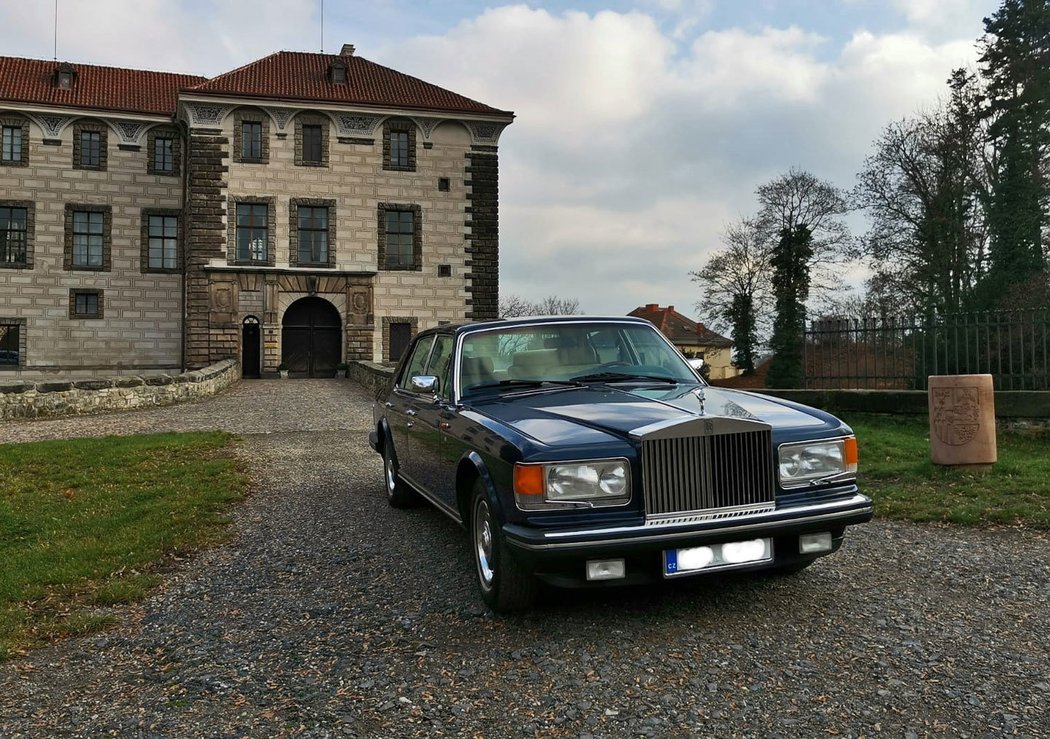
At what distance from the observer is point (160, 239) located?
1313 inches

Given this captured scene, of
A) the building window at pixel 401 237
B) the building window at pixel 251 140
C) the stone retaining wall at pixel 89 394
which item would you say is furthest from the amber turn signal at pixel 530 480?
the building window at pixel 251 140

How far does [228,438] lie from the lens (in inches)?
494

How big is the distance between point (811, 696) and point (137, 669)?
301cm

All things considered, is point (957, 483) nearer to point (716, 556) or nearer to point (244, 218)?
point (716, 556)

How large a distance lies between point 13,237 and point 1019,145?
1535 inches

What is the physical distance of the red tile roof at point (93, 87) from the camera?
106 feet

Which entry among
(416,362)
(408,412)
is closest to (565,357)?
(408,412)

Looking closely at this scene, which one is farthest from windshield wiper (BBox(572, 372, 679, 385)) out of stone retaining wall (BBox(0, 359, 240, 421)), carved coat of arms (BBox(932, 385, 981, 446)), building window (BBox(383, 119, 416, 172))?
building window (BBox(383, 119, 416, 172))

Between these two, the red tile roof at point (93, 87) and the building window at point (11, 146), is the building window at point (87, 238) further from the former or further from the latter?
the red tile roof at point (93, 87)

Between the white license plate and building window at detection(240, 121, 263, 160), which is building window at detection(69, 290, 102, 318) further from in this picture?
the white license plate

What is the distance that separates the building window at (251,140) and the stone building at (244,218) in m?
0.07

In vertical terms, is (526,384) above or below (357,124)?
below

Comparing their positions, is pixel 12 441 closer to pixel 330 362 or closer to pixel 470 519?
A: pixel 470 519

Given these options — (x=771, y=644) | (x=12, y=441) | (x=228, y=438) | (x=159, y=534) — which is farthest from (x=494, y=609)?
(x=12, y=441)
